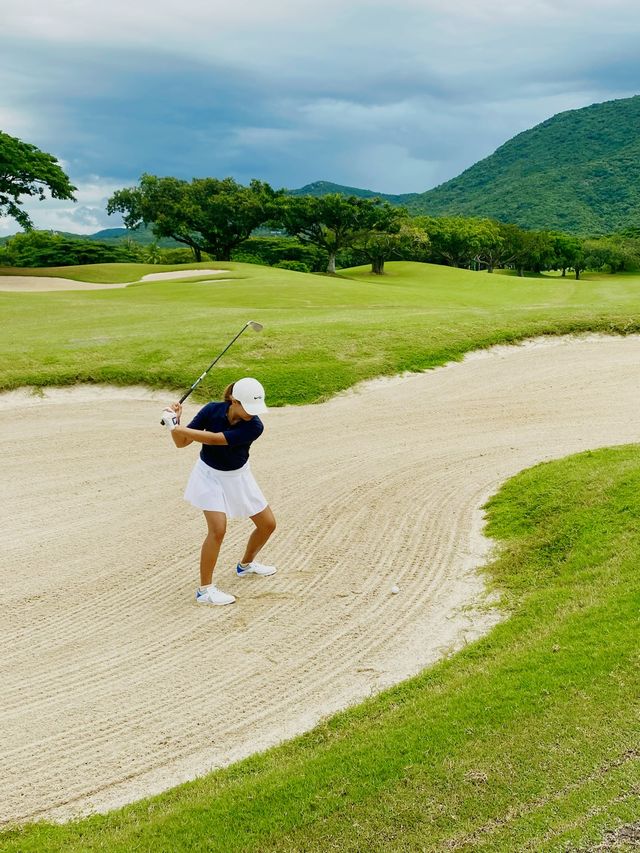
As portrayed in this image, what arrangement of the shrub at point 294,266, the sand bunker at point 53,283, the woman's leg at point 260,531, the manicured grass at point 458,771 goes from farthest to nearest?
1. the shrub at point 294,266
2. the sand bunker at point 53,283
3. the woman's leg at point 260,531
4. the manicured grass at point 458,771

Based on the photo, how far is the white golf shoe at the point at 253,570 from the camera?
33.6ft

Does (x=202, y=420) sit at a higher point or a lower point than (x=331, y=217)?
lower

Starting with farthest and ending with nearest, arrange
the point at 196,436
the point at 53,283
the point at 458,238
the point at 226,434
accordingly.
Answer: the point at 458,238 < the point at 53,283 < the point at 226,434 < the point at 196,436

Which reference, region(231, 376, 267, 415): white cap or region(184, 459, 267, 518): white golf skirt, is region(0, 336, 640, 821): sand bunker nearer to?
region(184, 459, 267, 518): white golf skirt

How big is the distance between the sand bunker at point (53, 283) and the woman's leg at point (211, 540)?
4420 cm

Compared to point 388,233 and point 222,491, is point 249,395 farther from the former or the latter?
point 388,233

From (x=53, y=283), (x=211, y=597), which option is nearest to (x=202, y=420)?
(x=211, y=597)

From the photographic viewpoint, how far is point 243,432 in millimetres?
8828

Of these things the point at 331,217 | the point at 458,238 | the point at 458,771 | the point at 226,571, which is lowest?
the point at 226,571

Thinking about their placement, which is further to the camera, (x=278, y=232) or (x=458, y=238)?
(x=458, y=238)

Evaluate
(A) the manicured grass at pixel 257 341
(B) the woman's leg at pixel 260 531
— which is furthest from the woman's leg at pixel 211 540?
(A) the manicured grass at pixel 257 341

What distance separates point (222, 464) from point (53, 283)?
50010mm

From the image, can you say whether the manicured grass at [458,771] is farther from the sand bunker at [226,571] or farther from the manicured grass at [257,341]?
the manicured grass at [257,341]

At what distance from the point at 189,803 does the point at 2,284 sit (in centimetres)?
5214
